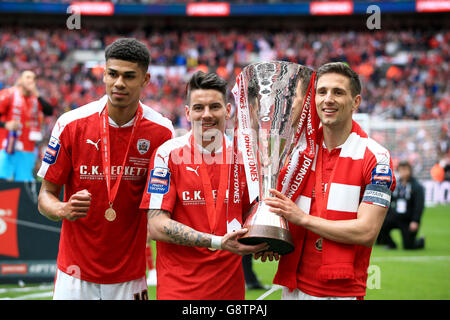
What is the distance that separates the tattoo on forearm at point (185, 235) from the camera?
8.62ft

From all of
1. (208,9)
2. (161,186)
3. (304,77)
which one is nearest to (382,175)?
(304,77)

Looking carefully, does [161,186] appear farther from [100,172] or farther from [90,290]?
[90,290]

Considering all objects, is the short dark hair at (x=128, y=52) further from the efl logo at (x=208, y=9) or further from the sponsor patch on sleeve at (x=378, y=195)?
the efl logo at (x=208, y=9)

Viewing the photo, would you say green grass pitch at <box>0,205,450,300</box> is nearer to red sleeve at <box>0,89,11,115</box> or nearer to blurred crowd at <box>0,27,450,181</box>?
red sleeve at <box>0,89,11,115</box>

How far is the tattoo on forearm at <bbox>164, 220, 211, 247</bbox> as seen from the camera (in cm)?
263

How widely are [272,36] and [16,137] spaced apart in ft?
78.6

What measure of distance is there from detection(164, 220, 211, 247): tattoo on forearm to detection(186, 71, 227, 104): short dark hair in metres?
0.78

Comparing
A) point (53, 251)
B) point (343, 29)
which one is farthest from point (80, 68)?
point (53, 251)

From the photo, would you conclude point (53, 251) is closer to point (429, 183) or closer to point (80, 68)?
point (429, 183)

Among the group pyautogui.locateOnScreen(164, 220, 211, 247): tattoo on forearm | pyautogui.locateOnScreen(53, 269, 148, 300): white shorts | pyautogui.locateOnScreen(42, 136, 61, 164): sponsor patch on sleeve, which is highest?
pyautogui.locateOnScreen(42, 136, 61, 164): sponsor patch on sleeve

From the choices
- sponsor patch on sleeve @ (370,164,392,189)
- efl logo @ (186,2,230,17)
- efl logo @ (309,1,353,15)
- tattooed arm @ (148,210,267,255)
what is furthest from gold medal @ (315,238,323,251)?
efl logo @ (186,2,230,17)

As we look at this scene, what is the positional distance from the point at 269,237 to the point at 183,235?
0.53 meters

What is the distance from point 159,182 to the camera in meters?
2.79
